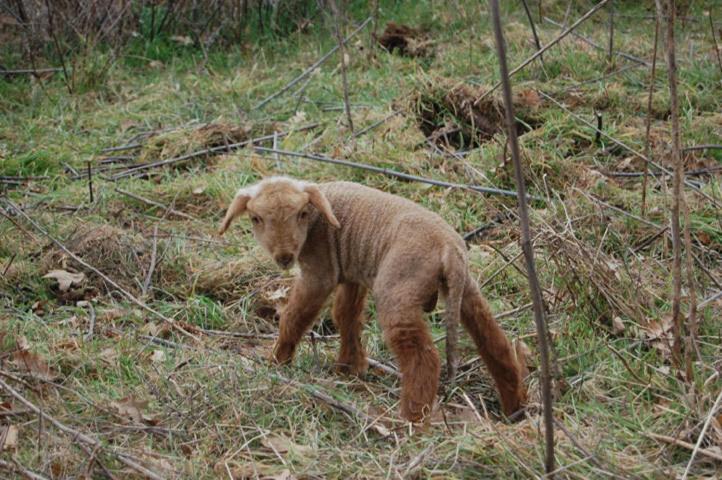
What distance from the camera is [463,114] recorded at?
28.3 feet

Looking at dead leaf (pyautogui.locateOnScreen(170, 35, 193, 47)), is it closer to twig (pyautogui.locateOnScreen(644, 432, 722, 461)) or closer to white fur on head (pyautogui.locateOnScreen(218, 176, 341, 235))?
white fur on head (pyautogui.locateOnScreen(218, 176, 341, 235))

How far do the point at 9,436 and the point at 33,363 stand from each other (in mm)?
916

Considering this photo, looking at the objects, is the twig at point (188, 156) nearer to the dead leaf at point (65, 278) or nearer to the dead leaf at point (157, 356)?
the dead leaf at point (65, 278)

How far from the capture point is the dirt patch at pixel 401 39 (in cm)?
1066

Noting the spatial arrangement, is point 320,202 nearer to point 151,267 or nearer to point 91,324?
point 91,324

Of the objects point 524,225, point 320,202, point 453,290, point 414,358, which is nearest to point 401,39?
point 320,202

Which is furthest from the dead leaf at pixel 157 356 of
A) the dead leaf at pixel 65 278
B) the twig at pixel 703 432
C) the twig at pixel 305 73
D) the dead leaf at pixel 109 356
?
the twig at pixel 305 73

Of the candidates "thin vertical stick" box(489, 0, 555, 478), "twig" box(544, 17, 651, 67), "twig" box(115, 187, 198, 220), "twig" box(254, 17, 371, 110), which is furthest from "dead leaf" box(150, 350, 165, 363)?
"twig" box(544, 17, 651, 67)

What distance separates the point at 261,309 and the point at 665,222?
2.62 metres

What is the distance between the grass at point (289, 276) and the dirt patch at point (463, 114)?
0.51 ft

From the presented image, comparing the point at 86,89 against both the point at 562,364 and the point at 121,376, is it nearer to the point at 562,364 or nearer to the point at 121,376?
the point at 121,376

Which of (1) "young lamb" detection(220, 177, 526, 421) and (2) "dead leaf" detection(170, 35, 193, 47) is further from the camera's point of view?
(2) "dead leaf" detection(170, 35, 193, 47)

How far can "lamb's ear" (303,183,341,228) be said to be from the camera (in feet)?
16.6

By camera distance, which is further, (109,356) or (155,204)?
(155,204)
